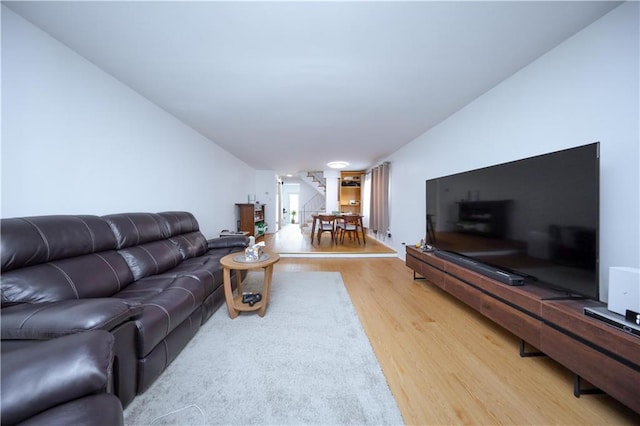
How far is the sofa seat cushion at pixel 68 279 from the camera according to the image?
122cm

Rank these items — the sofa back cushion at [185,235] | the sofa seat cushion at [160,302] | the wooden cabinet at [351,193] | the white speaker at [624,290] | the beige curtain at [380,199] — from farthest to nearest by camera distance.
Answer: the wooden cabinet at [351,193] < the beige curtain at [380,199] < the sofa back cushion at [185,235] < the sofa seat cushion at [160,302] < the white speaker at [624,290]

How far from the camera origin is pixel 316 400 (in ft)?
4.26

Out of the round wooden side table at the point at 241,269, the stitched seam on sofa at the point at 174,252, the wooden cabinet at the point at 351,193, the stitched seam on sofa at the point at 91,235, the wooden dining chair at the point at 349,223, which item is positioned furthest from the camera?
the wooden cabinet at the point at 351,193

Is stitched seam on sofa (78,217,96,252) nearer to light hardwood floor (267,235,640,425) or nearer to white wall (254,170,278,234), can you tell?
light hardwood floor (267,235,640,425)

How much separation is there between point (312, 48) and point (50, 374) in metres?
2.25

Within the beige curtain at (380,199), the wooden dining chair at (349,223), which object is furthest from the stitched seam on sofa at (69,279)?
the beige curtain at (380,199)

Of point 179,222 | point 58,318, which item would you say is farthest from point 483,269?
point 179,222

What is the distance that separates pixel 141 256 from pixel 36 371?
1575mm

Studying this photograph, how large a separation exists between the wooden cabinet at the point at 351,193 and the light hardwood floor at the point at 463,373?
6.01m

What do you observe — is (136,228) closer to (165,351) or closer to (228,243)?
(228,243)

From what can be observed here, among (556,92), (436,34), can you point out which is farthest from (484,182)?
(436,34)

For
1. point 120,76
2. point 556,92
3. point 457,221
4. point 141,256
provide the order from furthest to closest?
point 457,221 → point 120,76 → point 141,256 → point 556,92

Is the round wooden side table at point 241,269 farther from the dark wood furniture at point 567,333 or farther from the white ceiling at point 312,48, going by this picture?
the dark wood furniture at point 567,333

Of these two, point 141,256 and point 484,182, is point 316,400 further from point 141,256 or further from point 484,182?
point 484,182
